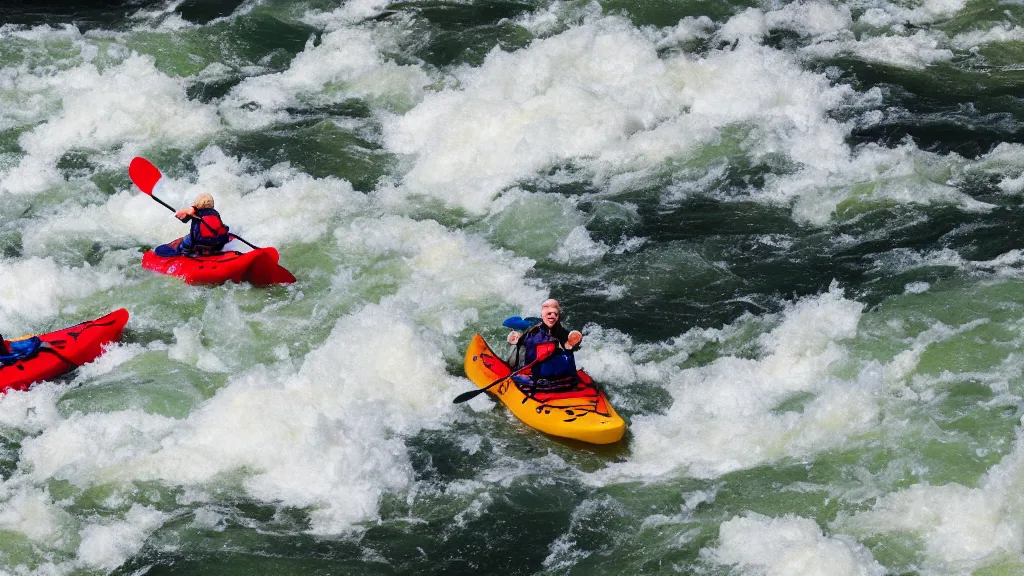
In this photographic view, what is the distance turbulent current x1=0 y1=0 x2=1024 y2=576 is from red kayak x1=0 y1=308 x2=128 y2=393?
0.51ft

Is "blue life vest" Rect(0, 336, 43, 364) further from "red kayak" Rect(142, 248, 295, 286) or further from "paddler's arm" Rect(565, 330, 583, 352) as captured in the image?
"paddler's arm" Rect(565, 330, 583, 352)

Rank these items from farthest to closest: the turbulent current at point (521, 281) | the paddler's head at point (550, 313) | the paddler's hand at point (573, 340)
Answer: the paddler's head at point (550, 313) → the paddler's hand at point (573, 340) → the turbulent current at point (521, 281)

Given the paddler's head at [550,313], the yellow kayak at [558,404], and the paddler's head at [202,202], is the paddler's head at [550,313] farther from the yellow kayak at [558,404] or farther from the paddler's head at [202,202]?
the paddler's head at [202,202]

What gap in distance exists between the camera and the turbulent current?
732 cm

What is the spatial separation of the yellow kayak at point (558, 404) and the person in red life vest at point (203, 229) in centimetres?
275

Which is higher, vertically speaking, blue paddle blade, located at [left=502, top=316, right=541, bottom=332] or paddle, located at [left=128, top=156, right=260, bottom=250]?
blue paddle blade, located at [left=502, top=316, right=541, bottom=332]

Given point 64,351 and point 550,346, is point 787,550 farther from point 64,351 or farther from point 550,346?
point 64,351

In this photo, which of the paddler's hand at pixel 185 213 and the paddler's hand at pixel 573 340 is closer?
the paddler's hand at pixel 573 340

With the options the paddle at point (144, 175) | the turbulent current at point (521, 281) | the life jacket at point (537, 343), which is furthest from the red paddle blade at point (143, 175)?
the life jacket at point (537, 343)

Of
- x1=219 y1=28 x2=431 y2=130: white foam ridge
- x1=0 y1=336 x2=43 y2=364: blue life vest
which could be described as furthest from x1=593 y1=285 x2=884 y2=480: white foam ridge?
x1=219 y1=28 x2=431 y2=130: white foam ridge

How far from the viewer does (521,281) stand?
405 inches

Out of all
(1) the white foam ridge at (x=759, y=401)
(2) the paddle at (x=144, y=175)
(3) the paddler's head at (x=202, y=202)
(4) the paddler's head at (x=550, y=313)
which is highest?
(4) the paddler's head at (x=550, y=313)

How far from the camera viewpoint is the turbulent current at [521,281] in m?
7.32

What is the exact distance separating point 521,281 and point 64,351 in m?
3.74
